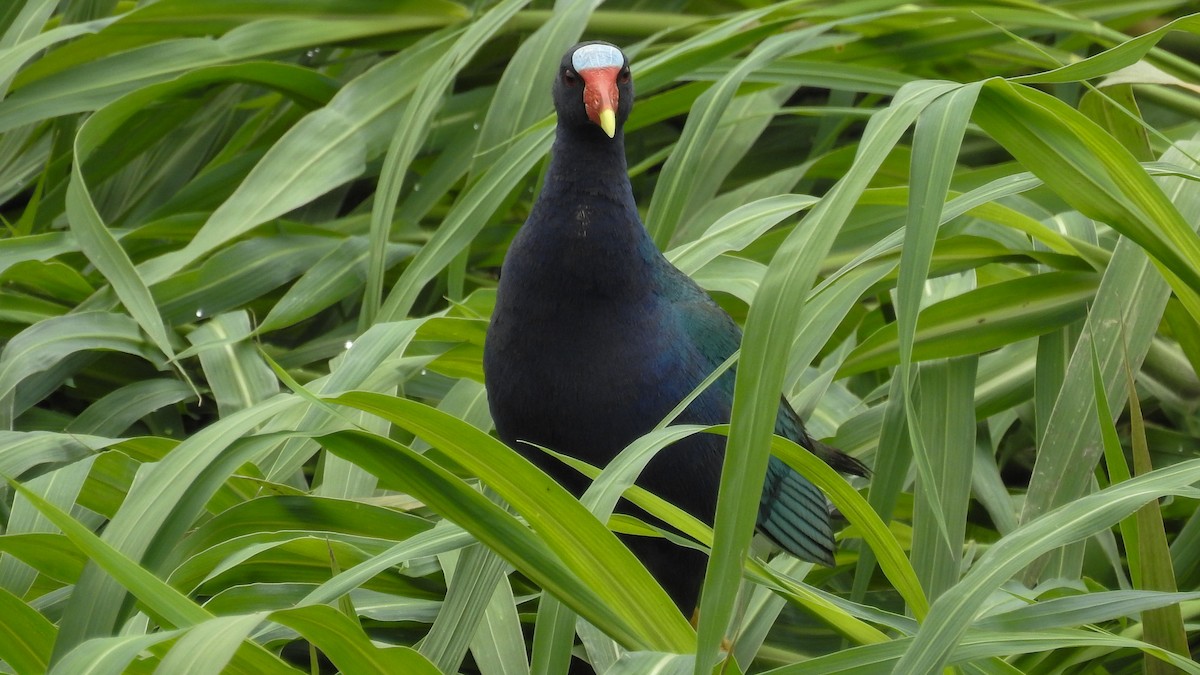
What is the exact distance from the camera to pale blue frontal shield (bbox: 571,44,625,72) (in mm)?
1756

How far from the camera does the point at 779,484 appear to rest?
190 centimetres

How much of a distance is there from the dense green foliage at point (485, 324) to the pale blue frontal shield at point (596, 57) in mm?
182

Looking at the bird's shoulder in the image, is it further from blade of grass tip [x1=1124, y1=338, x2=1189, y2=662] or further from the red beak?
blade of grass tip [x1=1124, y1=338, x2=1189, y2=662]

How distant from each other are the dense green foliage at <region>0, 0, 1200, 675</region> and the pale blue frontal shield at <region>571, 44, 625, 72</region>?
0.18 m

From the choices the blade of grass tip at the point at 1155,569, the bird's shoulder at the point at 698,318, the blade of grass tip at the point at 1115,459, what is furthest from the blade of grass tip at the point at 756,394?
the bird's shoulder at the point at 698,318

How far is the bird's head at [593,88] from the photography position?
1.71m

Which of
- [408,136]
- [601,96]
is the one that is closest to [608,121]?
[601,96]

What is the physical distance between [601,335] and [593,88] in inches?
12.3

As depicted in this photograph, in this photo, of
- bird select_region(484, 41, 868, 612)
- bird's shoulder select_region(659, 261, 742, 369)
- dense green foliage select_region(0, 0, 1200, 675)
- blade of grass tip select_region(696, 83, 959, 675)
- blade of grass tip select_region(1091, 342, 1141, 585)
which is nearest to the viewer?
blade of grass tip select_region(696, 83, 959, 675)

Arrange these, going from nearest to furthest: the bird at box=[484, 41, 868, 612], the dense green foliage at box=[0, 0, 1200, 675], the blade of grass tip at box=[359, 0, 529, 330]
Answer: the dense green foliage at box=[0, 0, 1200, 675] < the bird at box=[484, 41, 868, 612] < the blade of grass tip at box=[359, 0, 529, 330]

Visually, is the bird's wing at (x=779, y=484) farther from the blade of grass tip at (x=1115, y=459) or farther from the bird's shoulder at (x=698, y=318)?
the blade of grass tip at (x=1115, y=459)

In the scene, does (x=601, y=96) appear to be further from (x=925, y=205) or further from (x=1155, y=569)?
(x=1155, y=569)

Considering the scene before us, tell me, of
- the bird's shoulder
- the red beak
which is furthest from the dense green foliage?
the red beak

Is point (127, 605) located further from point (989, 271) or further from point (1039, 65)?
point (1039, 65)
